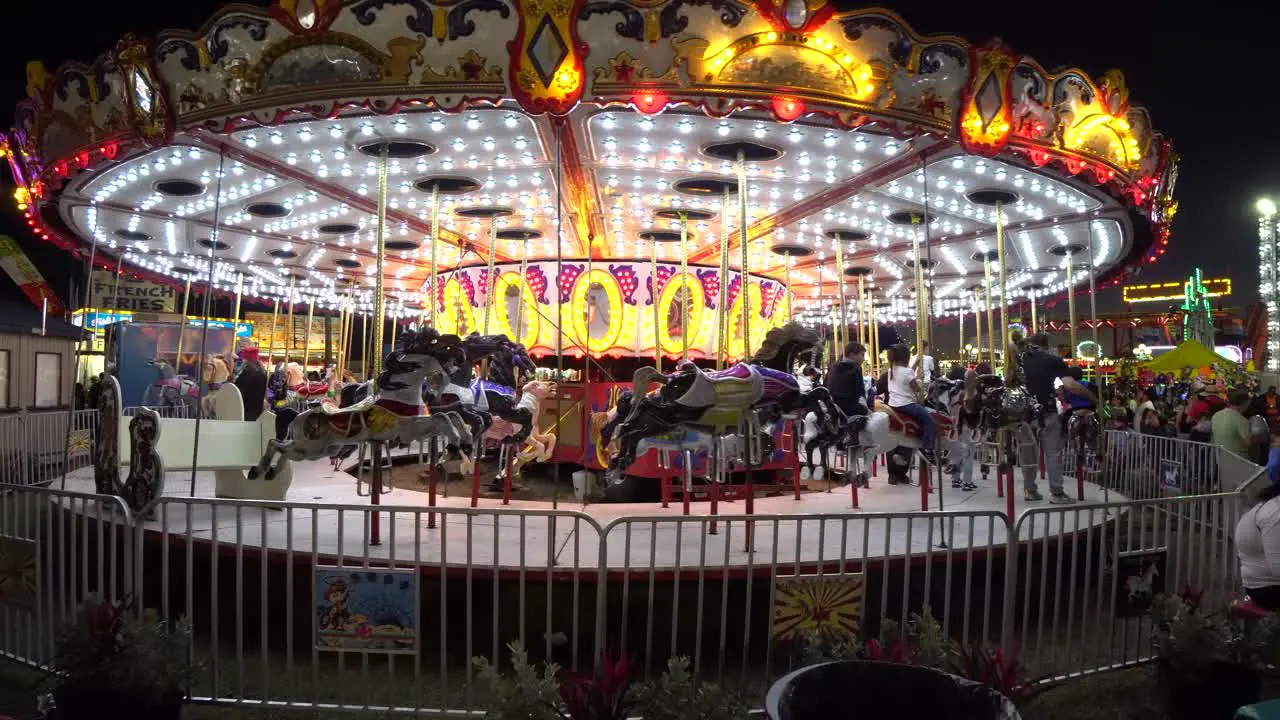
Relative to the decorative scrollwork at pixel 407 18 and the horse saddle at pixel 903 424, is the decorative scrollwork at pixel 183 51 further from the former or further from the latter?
the horse saddle at pixel 903 424

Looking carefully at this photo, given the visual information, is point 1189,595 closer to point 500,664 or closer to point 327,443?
point 500,664

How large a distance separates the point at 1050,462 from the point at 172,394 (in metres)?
14.4

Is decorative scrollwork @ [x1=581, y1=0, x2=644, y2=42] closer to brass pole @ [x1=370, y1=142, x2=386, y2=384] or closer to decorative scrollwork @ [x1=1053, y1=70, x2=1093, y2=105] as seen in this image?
brass pole @ [x1=370, y1=142, x2=386, y2=384]

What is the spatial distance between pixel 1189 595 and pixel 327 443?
573 centimetres

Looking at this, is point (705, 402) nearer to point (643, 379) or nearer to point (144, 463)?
point (643, 379)

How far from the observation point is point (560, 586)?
5473 millimetres

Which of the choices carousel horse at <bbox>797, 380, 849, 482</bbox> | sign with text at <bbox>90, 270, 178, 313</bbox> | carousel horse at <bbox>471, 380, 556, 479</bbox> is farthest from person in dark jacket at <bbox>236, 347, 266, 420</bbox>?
sign with text at <bbox>90, 270, 178, 313</bbox>

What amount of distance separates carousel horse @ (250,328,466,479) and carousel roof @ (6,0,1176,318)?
179 centimetres

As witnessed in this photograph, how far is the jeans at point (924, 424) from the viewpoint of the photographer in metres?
7.92

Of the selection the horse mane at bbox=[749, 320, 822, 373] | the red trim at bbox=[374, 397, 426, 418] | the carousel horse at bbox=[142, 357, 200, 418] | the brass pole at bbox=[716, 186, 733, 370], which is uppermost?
the brass pole at bbox=[716, 186, 733, 370]

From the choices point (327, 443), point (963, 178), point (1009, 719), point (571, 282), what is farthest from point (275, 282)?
point (1009, 719)

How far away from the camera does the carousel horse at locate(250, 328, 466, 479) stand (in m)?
6.46

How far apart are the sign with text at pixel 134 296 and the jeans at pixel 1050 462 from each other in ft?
86.3

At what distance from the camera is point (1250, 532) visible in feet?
15.7
